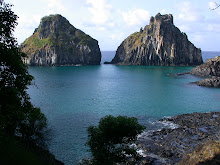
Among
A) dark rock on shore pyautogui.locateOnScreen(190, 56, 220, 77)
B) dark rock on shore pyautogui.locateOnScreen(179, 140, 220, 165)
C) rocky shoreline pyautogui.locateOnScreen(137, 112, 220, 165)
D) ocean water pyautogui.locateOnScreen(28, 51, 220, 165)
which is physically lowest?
rocky shoreline pyautogui.locateOnScreen(137, 112, 220, 165)

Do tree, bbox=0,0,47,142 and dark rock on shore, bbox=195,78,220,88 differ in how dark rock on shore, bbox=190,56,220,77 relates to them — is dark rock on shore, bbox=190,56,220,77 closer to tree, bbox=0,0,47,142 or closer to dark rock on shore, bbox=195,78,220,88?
dark rock on shore, bbox=195,78,220,88

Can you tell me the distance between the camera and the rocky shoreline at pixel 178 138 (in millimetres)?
38688

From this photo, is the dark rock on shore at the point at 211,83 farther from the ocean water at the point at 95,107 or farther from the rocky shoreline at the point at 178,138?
the rocky shoreline at the point at 178,138

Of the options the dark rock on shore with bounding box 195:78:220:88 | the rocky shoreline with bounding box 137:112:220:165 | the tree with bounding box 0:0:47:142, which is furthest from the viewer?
the dark rock on shore with bounding box 195:78:220:88

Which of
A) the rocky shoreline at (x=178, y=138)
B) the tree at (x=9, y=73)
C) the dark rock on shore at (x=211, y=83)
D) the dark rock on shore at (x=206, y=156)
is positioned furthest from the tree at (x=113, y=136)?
the dark rock on shore at (x=211, y=83)

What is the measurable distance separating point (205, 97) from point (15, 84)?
76.8 metres

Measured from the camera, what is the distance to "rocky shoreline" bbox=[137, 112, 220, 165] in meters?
38.7

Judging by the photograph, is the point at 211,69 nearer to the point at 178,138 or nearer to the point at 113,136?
the point at 178,138

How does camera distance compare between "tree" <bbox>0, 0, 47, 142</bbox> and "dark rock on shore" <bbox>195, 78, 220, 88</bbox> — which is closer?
"tree" <bbox>0, 0, 47, 142</bbox>

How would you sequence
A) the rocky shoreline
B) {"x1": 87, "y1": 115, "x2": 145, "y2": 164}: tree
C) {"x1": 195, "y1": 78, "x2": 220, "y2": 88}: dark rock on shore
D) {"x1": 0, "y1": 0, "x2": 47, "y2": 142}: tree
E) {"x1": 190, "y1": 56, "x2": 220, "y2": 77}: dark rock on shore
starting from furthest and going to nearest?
{"x1": 190, "y1": 56, "x2": 220, "y2": 77}: dark rock on shore, {"x1": 195, "y1": 78, "x2": 220, "y2": 88}: dark rock on shore, the rocky shoreline, {"x1": 87, "y1": 115, "x2": 145, "y2": 164}: tree, {"x1": 0, "y1": 0, "x2": 47, "y2": 142}: tree

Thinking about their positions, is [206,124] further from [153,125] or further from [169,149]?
[169,149]

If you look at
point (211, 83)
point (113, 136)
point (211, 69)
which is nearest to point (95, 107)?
point (113, 136)

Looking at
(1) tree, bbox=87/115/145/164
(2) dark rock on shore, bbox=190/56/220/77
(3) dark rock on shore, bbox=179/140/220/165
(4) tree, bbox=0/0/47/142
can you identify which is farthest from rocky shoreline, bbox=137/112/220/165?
(2) dark rock on shore, bbox=190/56/220/77

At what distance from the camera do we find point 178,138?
46125 millimetres
